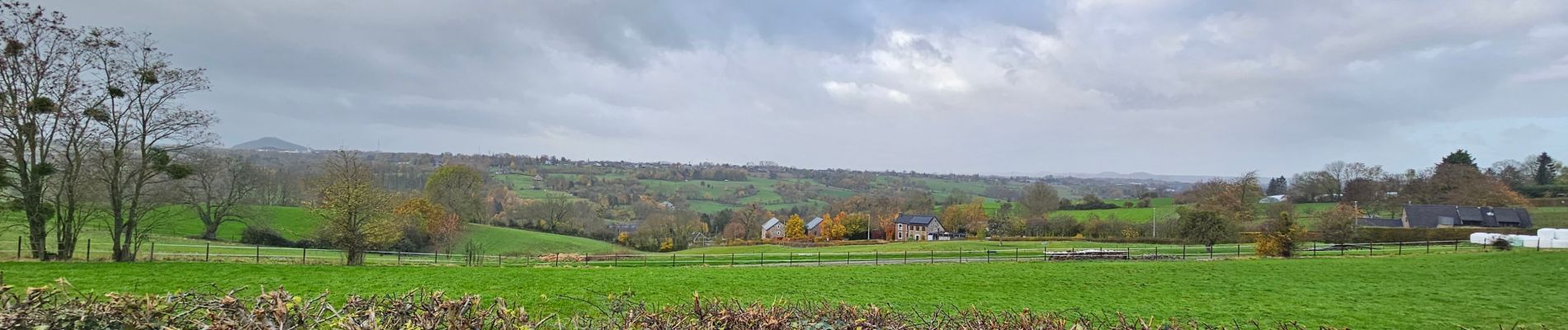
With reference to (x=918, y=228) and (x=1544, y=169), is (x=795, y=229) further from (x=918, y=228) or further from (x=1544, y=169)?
(x=1544, y=169)

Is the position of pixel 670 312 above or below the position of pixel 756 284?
above

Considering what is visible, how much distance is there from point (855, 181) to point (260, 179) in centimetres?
14549

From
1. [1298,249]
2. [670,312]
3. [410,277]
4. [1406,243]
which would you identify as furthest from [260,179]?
[1406,243]

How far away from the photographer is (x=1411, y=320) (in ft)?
50.3

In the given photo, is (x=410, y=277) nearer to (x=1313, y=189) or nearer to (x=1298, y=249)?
(x=1298, y=249)

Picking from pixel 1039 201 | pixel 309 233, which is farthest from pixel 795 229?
pixel 309 233

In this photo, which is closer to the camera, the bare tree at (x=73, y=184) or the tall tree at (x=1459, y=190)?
the bare tree at (x=73, y=184)

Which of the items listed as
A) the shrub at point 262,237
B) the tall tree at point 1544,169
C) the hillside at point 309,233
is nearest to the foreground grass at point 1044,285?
the hillside at point 309,233

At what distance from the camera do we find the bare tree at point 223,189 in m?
31.1

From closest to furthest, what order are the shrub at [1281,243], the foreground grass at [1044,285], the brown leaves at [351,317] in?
the brown leaves at [351,317], the foreground grass at [1044,285], the shrub at [1281,243]

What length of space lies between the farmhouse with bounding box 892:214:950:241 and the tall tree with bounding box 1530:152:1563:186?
206ft

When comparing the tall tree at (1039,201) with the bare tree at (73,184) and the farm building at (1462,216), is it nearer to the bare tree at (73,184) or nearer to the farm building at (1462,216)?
the farm building at (1462,216)

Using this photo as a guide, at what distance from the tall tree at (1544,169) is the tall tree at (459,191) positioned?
10818 centimetres

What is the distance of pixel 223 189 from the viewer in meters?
42.5
